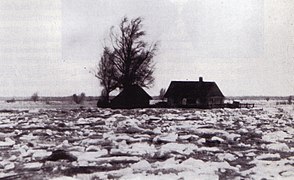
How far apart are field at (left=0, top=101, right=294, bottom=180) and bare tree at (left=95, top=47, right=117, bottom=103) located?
0.34 metres

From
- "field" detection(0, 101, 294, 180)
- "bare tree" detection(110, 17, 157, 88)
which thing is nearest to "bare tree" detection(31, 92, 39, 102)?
"field" detection(0, 101, 294, 180)

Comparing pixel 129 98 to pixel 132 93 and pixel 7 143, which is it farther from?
pixel 7 143

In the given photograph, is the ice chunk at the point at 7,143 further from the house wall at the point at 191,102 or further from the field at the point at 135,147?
the house wall at the point at 191,102

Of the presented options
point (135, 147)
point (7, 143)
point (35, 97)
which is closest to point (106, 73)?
point (35, 97)

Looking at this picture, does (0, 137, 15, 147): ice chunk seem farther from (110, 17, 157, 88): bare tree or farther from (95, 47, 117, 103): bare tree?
(110, 17, 157, 88): bare tree

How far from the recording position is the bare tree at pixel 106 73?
309 cm

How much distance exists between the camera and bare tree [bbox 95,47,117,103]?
3.09 metres

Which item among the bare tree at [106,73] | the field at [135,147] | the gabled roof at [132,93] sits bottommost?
the field at [135,147]

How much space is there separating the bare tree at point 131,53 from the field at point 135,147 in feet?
2.04

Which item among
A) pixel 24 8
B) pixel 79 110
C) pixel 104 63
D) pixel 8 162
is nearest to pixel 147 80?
pixel 104 63

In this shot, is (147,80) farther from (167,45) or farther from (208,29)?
(208,29)

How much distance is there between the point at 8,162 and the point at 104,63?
1470mm

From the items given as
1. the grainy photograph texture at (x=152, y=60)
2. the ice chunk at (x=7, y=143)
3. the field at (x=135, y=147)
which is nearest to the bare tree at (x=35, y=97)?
the grainy photograph texture at (x=152, y=60)

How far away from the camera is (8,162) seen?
6.95 ft
